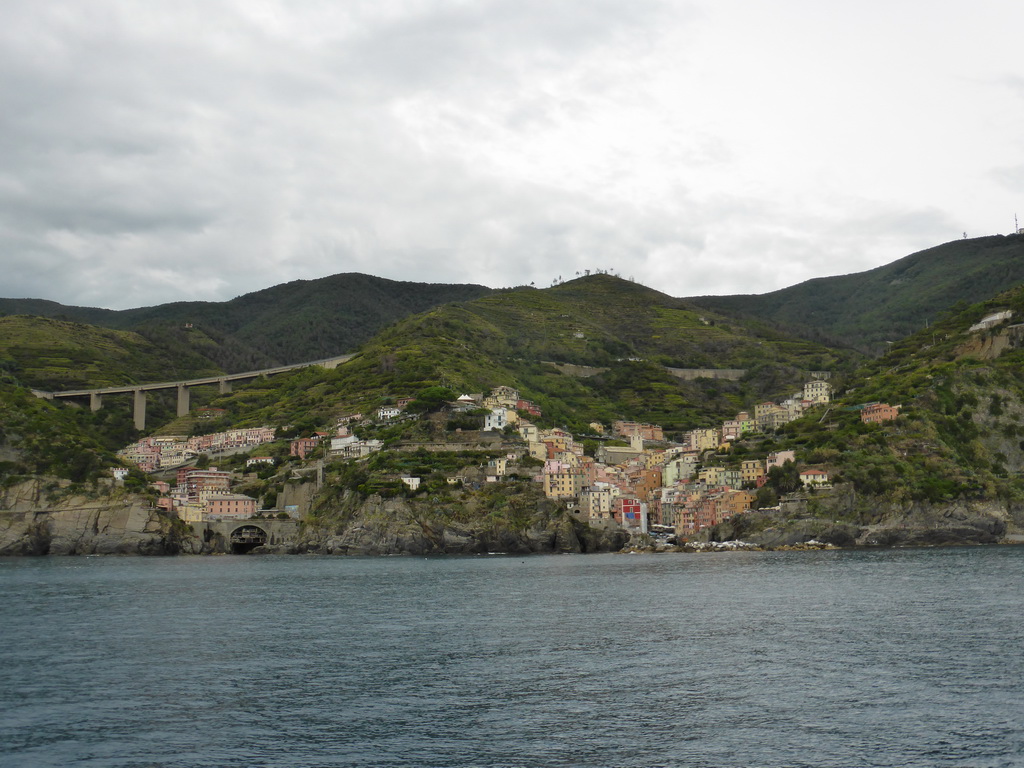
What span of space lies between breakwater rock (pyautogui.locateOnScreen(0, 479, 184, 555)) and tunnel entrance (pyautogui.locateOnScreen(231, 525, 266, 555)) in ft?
24.5

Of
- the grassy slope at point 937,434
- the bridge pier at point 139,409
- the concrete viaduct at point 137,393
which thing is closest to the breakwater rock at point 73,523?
the concrete viaduct at point 137,393

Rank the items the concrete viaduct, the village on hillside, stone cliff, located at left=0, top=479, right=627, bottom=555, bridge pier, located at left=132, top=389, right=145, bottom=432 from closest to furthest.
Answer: stone cliff, located at left=0, top=479, right=627, bottom=555 → the village on hillside → the concrete viaduct → bridge pier, located at left=132, top=389, right=145, bottom=432

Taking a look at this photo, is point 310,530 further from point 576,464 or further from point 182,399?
point 182,399

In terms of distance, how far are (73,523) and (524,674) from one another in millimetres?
92079

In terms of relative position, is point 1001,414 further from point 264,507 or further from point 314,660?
point 314,660

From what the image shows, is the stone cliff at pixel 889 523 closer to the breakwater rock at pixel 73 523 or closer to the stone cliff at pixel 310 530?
the stone cliff at pixel 310 530

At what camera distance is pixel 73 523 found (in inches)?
4537

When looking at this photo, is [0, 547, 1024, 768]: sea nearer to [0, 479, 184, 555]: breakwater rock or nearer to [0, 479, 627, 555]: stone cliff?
[0, 479, 627, 555]: stone cliff

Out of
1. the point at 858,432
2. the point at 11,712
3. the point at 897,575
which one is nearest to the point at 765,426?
the point at 858,432

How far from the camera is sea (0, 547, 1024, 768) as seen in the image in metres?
26.3

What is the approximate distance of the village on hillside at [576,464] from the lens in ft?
387

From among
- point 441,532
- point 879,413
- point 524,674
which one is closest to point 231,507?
point 441,532

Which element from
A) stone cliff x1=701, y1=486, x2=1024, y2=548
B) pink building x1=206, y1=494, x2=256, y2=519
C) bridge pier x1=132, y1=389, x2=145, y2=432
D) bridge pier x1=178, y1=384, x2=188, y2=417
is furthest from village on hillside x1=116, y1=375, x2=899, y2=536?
bridge pier x1=178, y1=384, x2=188, y2=417

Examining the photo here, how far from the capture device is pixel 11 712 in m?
30.5
